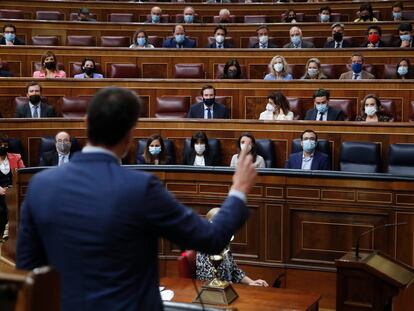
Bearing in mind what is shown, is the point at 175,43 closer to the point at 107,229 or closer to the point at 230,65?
the point at 230,65

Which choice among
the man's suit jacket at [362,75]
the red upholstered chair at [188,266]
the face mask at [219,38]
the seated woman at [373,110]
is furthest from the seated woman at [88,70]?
the red upholstered chair at [188,266]

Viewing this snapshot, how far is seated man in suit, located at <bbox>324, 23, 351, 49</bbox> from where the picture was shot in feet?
20.0

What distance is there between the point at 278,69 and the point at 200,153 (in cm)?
127

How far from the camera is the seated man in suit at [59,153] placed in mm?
4465

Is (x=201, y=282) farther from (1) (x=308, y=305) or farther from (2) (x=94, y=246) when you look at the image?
(2) (x=94, y=246)

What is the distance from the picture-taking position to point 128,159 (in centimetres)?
475

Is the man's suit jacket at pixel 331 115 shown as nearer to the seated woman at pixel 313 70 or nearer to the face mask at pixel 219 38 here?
the seated woman at pixel 313 70

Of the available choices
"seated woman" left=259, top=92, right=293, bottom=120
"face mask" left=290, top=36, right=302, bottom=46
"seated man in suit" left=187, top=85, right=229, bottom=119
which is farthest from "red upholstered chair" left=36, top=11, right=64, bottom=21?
"seated woman" left=259, top=92, right=293, bottom=120

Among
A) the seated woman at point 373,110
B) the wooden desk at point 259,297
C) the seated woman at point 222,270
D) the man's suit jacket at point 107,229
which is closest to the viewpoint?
the man's suit jacket at point 107,229

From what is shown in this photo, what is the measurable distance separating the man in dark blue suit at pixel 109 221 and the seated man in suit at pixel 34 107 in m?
3.97

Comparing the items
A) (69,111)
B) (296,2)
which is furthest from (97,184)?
(296,2)

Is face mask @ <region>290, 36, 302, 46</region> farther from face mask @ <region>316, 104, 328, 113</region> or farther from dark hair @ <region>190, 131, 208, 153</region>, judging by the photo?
dark hair @ <region>190, 131, 208, 153</region>

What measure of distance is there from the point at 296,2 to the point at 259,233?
4525 mm

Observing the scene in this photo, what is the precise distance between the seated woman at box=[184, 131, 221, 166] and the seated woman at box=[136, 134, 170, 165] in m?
0.16
